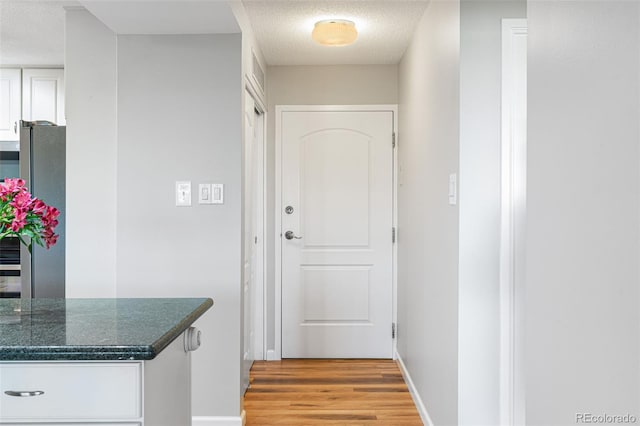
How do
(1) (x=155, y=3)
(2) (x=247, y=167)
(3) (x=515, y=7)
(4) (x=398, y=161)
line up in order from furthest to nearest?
(4) (x=398, y=161), (2) (x=247, y=167), (1) (x=155, y=3), (3) (x=515, y=7)

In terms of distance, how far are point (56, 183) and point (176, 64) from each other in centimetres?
100

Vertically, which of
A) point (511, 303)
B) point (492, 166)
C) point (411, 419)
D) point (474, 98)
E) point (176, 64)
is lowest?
point (411, 419)

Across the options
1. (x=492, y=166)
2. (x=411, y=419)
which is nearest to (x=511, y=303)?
(x=492, y=166)

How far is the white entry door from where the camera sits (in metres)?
4.02

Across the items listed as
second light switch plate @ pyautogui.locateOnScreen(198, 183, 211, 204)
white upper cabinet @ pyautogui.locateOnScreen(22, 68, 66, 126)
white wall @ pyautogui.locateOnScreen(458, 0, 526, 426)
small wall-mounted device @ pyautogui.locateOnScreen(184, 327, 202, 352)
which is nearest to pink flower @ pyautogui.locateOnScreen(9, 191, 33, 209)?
small wall-mounted device @ pyautogui.locateOnScreen(184, 327, 202, 352)

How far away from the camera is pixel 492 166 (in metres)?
2.09

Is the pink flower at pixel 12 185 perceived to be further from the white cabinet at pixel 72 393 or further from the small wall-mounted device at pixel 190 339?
the small wall-mounted device at pixel 190 339

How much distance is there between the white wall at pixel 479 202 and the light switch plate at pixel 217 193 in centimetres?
130

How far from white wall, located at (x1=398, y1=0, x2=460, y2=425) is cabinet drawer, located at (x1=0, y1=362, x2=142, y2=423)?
1372mm

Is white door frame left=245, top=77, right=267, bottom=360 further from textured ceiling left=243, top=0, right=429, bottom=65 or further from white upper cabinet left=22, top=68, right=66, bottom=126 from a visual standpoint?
white upper cabinet left=22, top=68, right=66, bottom=126

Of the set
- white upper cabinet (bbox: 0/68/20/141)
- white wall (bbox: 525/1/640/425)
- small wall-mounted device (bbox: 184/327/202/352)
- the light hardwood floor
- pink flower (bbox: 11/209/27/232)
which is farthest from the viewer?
white upper cabinet (bbox: 0/68/20/141)

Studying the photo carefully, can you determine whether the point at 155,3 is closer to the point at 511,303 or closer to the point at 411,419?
the point at 511,303

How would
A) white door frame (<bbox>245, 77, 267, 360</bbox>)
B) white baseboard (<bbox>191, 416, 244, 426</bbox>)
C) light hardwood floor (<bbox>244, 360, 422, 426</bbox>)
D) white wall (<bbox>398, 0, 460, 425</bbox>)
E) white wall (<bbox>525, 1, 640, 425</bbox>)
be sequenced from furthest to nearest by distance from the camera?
white door frame (<bbox>245, 77, 267, 360</bbox>) < light hardwood floor (<bbox>244, 360, 422, 426</bbox>) < white baseboard (<bbox>191, 416, 244, 426</bbox>) < white wall (<bbox>398, 0, 460, 425</bbox>) < white wall (<bbox>525, 1, 640, 425</bbox>)

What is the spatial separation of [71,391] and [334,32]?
7.69 feet
